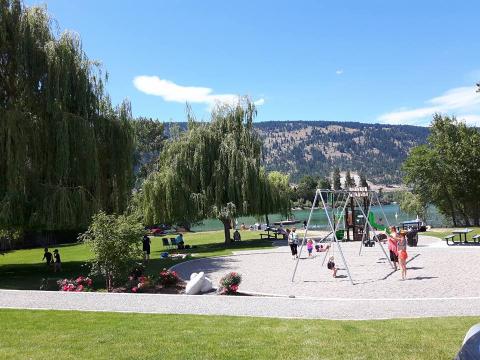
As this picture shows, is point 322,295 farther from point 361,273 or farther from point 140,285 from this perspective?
point 140,285

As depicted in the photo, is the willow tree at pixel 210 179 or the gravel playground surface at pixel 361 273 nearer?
the gravel playground surface at pixel 361 273

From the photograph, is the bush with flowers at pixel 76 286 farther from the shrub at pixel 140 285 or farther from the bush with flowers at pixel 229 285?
the bush with flowers at pixel 229 285

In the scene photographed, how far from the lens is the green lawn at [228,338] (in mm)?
7355

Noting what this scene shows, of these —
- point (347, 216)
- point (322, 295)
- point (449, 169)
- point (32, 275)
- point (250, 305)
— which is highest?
point (449, 169)

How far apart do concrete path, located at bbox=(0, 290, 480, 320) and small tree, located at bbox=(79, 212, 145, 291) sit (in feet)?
5.81

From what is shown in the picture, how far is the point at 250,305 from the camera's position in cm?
1195

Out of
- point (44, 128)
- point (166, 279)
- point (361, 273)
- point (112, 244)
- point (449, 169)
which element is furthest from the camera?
point (449, 169)

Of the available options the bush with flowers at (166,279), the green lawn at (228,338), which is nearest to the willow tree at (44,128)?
the bush with flowers at (166,279)

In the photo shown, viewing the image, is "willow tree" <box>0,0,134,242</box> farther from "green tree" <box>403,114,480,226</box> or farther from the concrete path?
"green tree" <box>403,114,480,226</box>

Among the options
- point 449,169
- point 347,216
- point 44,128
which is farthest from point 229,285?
point 449,169

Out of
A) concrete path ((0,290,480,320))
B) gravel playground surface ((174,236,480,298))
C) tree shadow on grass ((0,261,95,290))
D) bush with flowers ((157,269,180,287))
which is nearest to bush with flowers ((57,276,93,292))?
tree shadow on grass ((0,261,95,290))

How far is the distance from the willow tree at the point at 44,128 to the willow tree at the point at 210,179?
10.5 metres

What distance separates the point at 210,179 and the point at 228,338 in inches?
983

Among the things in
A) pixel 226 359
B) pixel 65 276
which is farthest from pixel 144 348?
pixel 65 276
